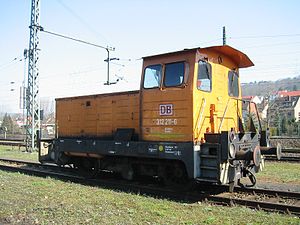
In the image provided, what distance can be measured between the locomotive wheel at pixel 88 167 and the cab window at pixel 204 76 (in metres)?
4.65

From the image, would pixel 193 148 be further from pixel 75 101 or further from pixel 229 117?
Result: pixel 75 101

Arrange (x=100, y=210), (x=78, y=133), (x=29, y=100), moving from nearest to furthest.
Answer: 1. (x=100, y=210)
2. (x=78, y=133)
3. (x=29, y=100)

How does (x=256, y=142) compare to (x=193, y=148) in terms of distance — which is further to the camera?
(x=256, y=142)

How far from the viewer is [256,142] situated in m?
9.21

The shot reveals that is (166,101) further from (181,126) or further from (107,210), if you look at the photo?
(107,210)

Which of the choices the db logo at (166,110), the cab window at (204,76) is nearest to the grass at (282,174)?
the cab window at (204,76)

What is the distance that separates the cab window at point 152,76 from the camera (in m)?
9.10

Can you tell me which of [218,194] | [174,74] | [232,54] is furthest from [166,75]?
[218,194]

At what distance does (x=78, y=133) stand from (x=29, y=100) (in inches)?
453

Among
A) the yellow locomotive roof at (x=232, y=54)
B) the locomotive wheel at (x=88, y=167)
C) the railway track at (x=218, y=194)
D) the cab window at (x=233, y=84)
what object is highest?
the yellow locomotive roof at (x=232, y=54)

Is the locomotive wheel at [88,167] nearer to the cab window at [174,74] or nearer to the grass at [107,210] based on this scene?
the grass at [107,210]

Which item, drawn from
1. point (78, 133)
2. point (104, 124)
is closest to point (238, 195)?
point (104, 124)

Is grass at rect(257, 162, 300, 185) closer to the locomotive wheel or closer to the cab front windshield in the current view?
the cab front windshield

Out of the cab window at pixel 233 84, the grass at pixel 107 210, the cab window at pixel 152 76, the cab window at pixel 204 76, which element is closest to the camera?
the grass at pixel 107 210
